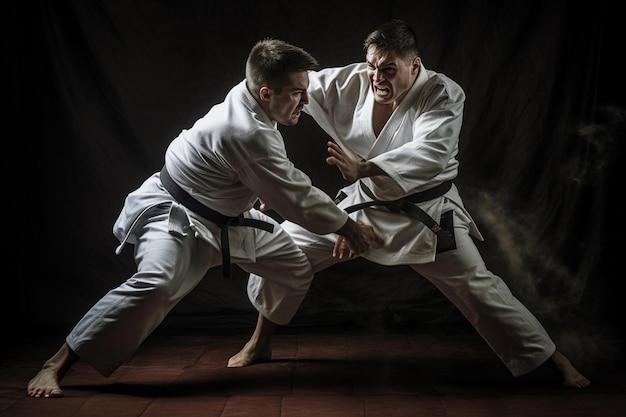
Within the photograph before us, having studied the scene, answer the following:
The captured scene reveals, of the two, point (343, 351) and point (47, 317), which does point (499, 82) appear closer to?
point (343, 351)

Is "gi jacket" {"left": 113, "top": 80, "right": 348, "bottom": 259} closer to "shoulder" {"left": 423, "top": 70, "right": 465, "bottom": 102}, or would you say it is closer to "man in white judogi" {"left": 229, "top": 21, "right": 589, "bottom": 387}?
"man in white judogi" {"left": 229, "top": 21, "right": 589, "bottom": 387}

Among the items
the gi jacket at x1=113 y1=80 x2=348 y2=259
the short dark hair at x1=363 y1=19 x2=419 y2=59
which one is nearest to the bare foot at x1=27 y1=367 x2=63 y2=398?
the gi jacket at x1=113 y1=80 x2=348 y2=259

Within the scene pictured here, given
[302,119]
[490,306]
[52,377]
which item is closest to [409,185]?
[490,306]

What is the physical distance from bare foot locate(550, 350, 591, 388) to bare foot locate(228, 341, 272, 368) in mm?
1159

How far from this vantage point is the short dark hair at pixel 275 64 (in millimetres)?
3051

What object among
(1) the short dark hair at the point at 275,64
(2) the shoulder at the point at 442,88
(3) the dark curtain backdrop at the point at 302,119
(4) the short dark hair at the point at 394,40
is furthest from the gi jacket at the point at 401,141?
(3) the dark curtain backdrop at the point at 302,119

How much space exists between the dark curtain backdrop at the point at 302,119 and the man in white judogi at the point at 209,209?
3.31 feet

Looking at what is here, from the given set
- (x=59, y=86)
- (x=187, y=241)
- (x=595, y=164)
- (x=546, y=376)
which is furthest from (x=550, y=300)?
(x=59, y=86)

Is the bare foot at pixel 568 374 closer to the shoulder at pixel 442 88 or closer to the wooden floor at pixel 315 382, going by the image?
the wooden floor at pixel 315 382

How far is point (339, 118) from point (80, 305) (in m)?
1.71

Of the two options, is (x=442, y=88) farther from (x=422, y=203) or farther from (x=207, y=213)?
(x=207, y=213)

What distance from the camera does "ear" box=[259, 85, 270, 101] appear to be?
10.1ft

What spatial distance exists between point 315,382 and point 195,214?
769mm

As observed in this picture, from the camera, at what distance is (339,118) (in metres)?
3.53
